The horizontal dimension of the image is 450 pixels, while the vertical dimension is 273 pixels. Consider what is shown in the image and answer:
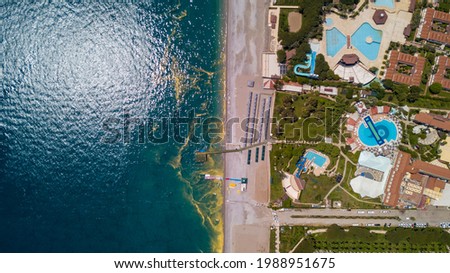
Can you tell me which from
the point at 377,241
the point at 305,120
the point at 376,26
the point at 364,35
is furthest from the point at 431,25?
the point at 377,241

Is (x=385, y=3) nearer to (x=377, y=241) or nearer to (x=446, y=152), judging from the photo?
(x=446, y=152)

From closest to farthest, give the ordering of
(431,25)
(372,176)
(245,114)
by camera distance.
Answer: (431,25)
(372,176)
(245,114)

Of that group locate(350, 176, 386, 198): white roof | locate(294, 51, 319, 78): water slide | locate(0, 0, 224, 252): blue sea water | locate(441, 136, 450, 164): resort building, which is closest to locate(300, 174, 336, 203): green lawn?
locate(350, 176, 386, 198): white roof

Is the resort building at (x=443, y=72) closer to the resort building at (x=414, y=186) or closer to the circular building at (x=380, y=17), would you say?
the circular building at (x=380, y=17)

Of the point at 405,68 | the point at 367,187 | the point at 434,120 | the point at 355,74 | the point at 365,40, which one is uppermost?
the point at 365,40

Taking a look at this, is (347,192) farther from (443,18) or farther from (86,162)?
(86,162)

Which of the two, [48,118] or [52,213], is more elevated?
[48,118]

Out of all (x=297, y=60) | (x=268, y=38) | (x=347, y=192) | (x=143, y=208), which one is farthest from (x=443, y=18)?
(x=143, y=208)
